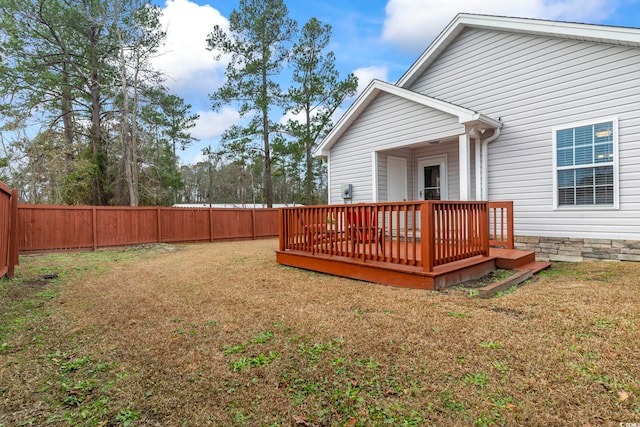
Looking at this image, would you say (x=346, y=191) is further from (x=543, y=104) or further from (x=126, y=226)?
(x=126, y=226)

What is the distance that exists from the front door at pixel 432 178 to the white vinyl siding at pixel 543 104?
1.21 meters

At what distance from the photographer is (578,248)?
19.8 feet

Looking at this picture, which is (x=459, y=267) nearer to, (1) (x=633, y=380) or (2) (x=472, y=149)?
(1) (x=633, y=380)

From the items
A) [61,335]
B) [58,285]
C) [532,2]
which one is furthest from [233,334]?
[532,2]

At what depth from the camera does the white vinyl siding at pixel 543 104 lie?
5.53 metres

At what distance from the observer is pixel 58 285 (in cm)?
511

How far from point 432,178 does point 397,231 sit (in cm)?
473

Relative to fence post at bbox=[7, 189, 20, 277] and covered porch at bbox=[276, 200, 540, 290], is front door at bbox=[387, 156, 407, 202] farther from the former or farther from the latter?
fence post at bbox=[7, 189, 20, 277]

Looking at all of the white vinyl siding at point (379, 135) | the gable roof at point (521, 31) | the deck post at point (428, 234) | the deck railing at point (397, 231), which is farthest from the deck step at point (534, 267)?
the gable roof at point (521, 31)

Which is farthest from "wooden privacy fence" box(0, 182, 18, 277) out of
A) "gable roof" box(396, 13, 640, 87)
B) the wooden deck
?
"gable roof" box(396, 13, 640, 87)

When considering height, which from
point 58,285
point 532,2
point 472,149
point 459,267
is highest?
point 532,2

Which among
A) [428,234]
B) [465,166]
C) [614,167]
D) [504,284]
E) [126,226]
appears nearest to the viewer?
[428,234]

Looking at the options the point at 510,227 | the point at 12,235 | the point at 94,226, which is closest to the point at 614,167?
the point at 510,227

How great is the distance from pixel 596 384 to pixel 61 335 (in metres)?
4.26
